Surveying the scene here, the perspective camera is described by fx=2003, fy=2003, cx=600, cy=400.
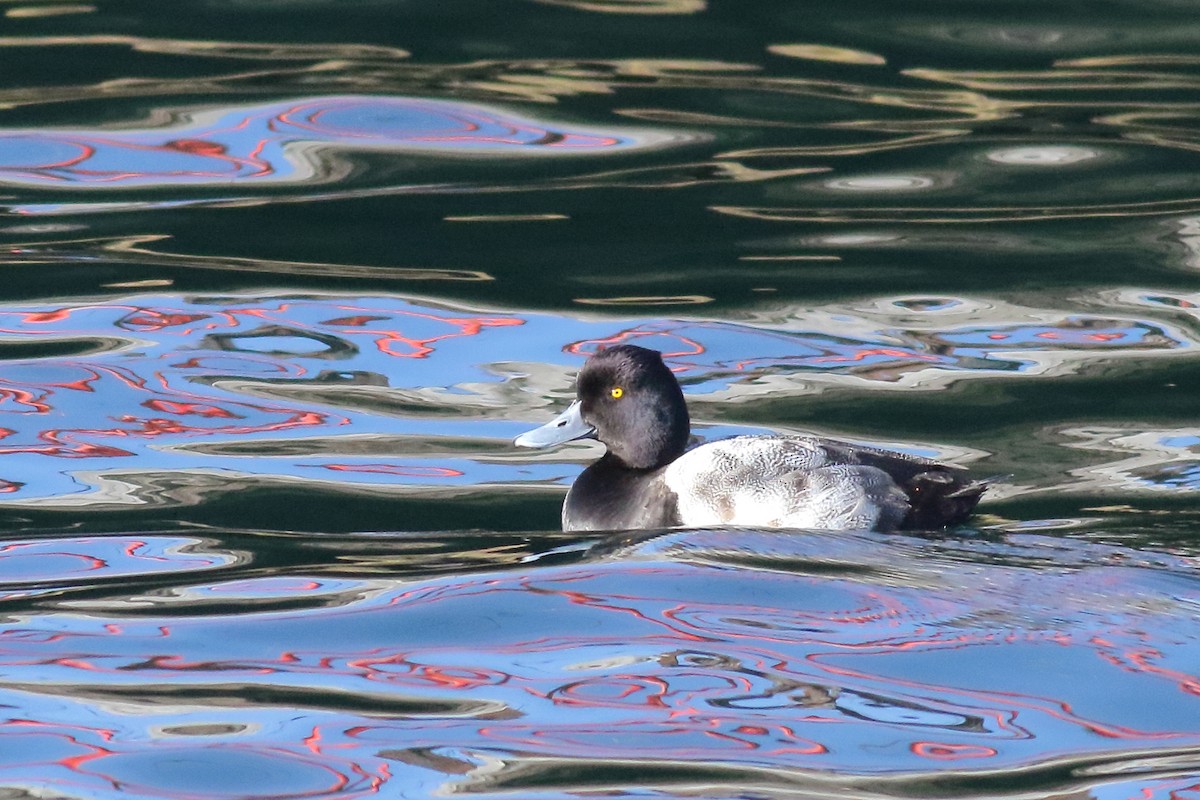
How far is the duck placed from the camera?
6.43 meters

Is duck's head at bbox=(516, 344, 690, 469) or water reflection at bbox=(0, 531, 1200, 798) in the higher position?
duck's head at bbox=(516, 344, 690, 469)

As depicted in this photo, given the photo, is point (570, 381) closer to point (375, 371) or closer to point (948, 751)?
point (375, 371)

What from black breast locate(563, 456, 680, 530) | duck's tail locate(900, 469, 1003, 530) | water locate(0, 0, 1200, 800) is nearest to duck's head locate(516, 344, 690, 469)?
black breast locate(563, 456, 680, 530)

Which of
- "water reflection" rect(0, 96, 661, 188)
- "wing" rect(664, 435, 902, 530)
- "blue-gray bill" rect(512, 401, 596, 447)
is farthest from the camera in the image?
"water reflection" rect(0, 96, 661, 188)

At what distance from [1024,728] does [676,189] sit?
233 inches

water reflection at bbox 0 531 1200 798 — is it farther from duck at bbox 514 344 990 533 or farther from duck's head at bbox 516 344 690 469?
duck's head at bbox 516 344 690 469

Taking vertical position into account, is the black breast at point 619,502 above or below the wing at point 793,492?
below

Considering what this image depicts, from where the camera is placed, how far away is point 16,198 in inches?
420

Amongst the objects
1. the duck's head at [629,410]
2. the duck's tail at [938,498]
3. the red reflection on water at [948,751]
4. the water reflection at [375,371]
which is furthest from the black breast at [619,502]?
the red reflection on water at [948,751]

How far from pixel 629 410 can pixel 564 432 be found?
27 cm

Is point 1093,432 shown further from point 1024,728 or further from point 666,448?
point 1024,728

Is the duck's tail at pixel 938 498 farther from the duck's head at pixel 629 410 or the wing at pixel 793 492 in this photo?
the duck's head at pixel 629 410

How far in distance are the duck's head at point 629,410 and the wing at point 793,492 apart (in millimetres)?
446

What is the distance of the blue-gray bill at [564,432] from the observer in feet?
23.0
